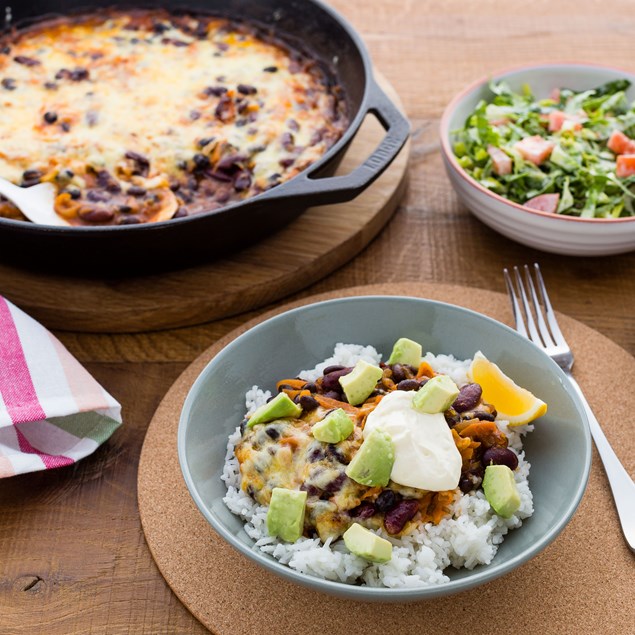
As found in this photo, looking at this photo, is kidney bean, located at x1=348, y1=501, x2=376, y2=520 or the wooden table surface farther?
the wooden table surface

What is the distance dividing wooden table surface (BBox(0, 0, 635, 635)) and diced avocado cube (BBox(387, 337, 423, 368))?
68cm

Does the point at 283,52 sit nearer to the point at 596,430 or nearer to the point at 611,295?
Answer: the point at 611,295

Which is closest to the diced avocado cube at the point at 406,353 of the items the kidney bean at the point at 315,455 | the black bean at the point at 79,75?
the kidney bean at the point at 315,455

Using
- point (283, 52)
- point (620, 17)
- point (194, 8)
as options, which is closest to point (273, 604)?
point (283, 52)

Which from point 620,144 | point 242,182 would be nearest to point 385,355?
point 242,182

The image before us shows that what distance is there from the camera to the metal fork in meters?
2.01

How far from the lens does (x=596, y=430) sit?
2168 mm

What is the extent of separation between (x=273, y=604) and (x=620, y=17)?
321 centimetres

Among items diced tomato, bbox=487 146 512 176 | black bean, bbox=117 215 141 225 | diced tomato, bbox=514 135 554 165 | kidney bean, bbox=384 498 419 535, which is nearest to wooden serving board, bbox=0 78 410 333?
black bean, bbox=117 215 141 225

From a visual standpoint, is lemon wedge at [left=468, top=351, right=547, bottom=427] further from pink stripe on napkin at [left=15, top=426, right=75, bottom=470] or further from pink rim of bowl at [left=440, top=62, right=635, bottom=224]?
pink stripe on napkin at [left=15, top=426, right=75, bottom=470]

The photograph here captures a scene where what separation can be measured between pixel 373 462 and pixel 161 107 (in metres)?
1.76

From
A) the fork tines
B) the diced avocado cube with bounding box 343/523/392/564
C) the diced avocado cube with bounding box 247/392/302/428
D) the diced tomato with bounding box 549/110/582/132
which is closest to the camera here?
the diced avocado cube with bounding box 343/523/392/564

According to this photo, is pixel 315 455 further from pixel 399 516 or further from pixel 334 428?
pixel 399 516

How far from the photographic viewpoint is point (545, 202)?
266 centimetres
